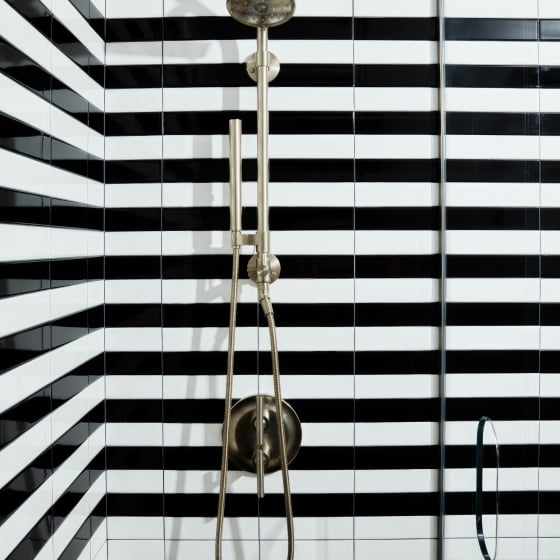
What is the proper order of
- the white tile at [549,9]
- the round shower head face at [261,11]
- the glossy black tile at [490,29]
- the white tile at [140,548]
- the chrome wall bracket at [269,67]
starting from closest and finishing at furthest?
1. the white tile at [549,9]
2. the glossy black tile at [490,29]
3. the round shower head face at [261,11]
4. the chrome wall bracket at [269,67]
5. the white tile at [140,548]

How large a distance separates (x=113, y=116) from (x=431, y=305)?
0.84 metres

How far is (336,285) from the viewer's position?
1.32 metres

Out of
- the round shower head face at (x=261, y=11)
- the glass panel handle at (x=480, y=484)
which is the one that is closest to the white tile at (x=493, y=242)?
the glass panel handle at (x=480, y=484)

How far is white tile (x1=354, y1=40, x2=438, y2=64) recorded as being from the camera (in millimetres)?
1311

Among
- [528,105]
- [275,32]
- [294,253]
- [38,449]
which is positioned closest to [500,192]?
[528,105]

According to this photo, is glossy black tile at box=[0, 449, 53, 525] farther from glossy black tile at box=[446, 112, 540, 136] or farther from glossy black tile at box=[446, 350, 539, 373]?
glossy black tile at box=[446, 112, 540, 136]

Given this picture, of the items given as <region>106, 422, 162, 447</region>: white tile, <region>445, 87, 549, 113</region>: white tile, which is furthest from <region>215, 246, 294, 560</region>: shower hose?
<region>445, 87, 549, 113</region>: white tile

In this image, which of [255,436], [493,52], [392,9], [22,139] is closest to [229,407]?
[255,436]

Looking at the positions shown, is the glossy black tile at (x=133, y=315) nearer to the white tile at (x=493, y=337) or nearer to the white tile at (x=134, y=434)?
the white tile at (x=134, y=434)

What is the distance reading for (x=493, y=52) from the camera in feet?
3.52

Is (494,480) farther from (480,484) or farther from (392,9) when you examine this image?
(392,9)

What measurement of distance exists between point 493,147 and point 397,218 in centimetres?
30

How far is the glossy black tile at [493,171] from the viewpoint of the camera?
906 mm

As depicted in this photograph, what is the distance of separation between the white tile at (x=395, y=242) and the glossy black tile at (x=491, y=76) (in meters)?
0.33
